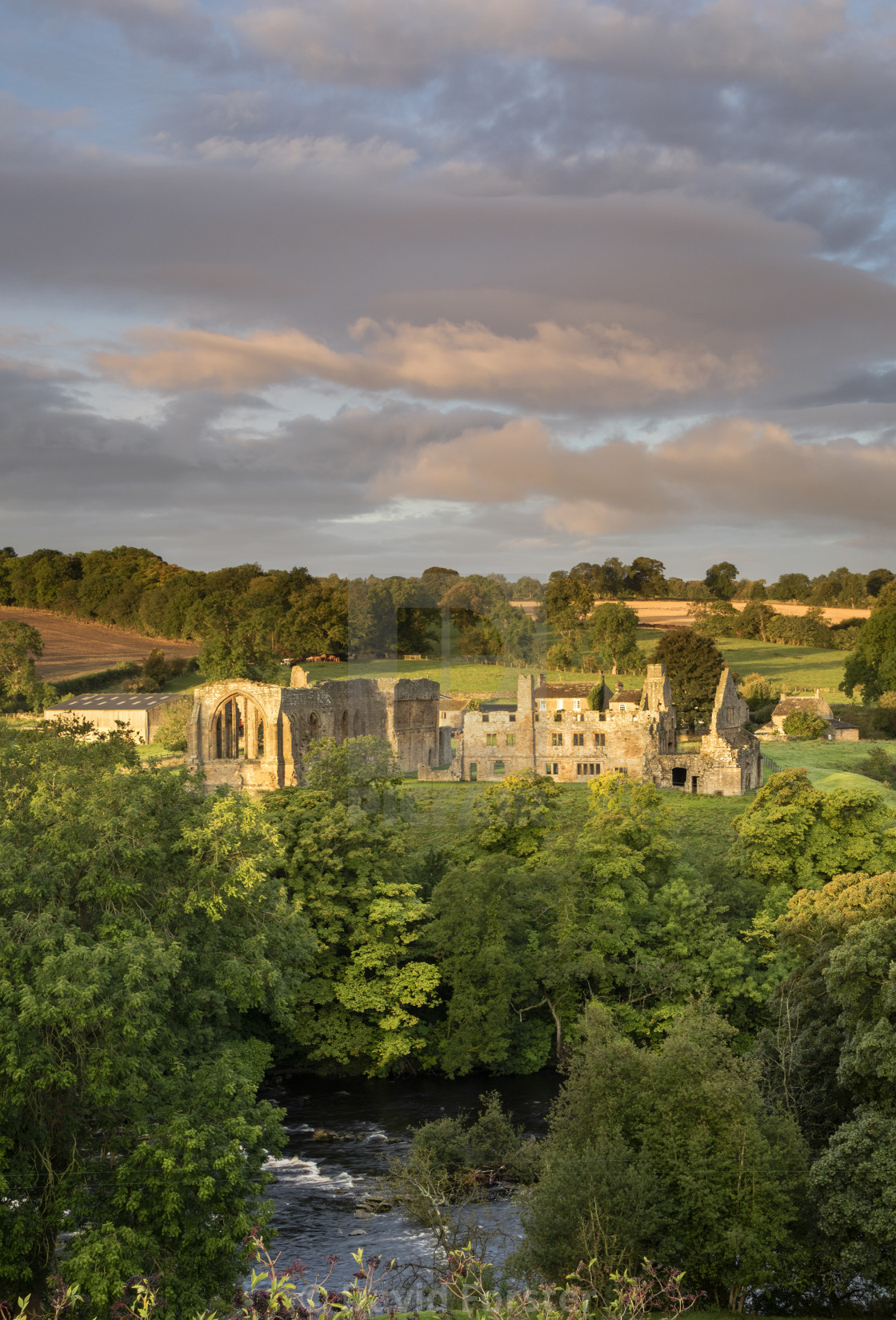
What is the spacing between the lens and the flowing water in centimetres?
3064

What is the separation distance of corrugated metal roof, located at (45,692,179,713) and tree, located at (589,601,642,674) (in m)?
44.6

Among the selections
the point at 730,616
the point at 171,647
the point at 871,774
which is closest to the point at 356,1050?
the point at 871,774

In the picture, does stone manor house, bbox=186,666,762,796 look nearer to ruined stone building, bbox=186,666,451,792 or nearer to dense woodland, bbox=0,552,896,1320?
ruined stone building, bbox=186,666,451,792

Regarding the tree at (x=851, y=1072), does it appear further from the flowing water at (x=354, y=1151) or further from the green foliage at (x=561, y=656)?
the green foliage at (x=561, y=656)

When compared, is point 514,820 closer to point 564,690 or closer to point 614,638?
point 564,690

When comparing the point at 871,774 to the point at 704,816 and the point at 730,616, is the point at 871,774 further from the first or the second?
the point at 730,616

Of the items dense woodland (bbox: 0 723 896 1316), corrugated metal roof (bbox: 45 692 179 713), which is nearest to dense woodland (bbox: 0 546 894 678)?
corrugated metal roof (bbox: 45 692 179 713)

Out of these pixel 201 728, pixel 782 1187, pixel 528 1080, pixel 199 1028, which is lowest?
pixel 528 1080

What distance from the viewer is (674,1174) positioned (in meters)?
27.2

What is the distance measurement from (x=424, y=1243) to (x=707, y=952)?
18.2 meters

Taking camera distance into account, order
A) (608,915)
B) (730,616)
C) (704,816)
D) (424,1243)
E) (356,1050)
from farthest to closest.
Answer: (730,616) → (704,816) → (608,915) → (356,1050) → (424,1243)

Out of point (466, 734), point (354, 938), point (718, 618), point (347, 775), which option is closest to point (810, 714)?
point (466, 734)

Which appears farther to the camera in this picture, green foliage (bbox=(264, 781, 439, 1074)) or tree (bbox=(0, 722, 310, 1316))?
green foliage (bbox=(264, 781, 439, 1074))

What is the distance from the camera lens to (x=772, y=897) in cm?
4691
